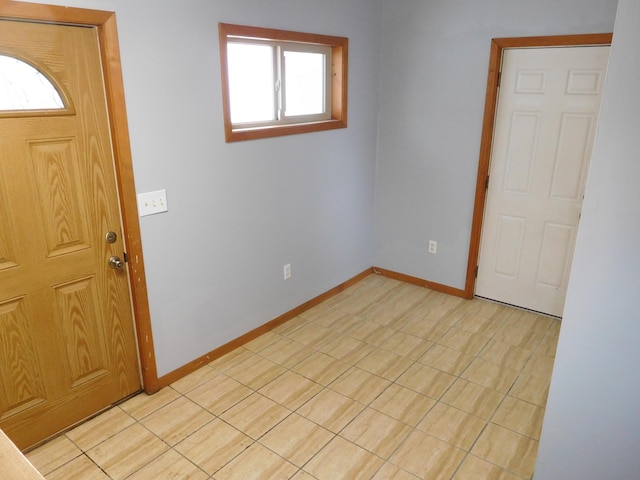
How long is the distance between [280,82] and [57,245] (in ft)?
5.67

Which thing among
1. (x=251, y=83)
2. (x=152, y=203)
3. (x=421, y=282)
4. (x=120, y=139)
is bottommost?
(x=421, y=282)

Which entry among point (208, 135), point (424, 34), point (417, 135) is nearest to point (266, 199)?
point (208, 135)

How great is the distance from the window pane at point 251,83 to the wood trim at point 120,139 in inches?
29.6

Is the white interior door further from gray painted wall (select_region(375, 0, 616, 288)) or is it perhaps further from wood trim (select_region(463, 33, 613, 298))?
gray painted wall (select_region(375, 0, 616, 288))

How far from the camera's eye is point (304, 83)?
337 cm

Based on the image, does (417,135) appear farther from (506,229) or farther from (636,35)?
(636,35)

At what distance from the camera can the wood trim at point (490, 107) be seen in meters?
2.93

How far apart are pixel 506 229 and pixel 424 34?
64.1 inches

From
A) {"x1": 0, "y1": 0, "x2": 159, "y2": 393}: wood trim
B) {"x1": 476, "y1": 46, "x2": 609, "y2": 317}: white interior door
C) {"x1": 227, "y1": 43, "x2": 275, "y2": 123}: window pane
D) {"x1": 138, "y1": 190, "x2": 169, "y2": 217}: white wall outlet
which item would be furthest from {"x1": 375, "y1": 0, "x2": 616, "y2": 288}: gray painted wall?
{"x1": 0, "y1": 0, "x2": 159, "y2": 393}: wood trim

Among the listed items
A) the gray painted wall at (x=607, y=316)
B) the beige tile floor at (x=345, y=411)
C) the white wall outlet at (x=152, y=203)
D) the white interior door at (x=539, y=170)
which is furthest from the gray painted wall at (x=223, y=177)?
the gray painted wall at (x=607, y=316)

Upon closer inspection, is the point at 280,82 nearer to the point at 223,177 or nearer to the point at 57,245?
the point at 223,177

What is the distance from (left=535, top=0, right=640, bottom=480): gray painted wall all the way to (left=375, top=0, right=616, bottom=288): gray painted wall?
1897mm

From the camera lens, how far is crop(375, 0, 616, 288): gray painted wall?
127 inches

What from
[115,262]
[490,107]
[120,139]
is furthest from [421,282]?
[120,139]
